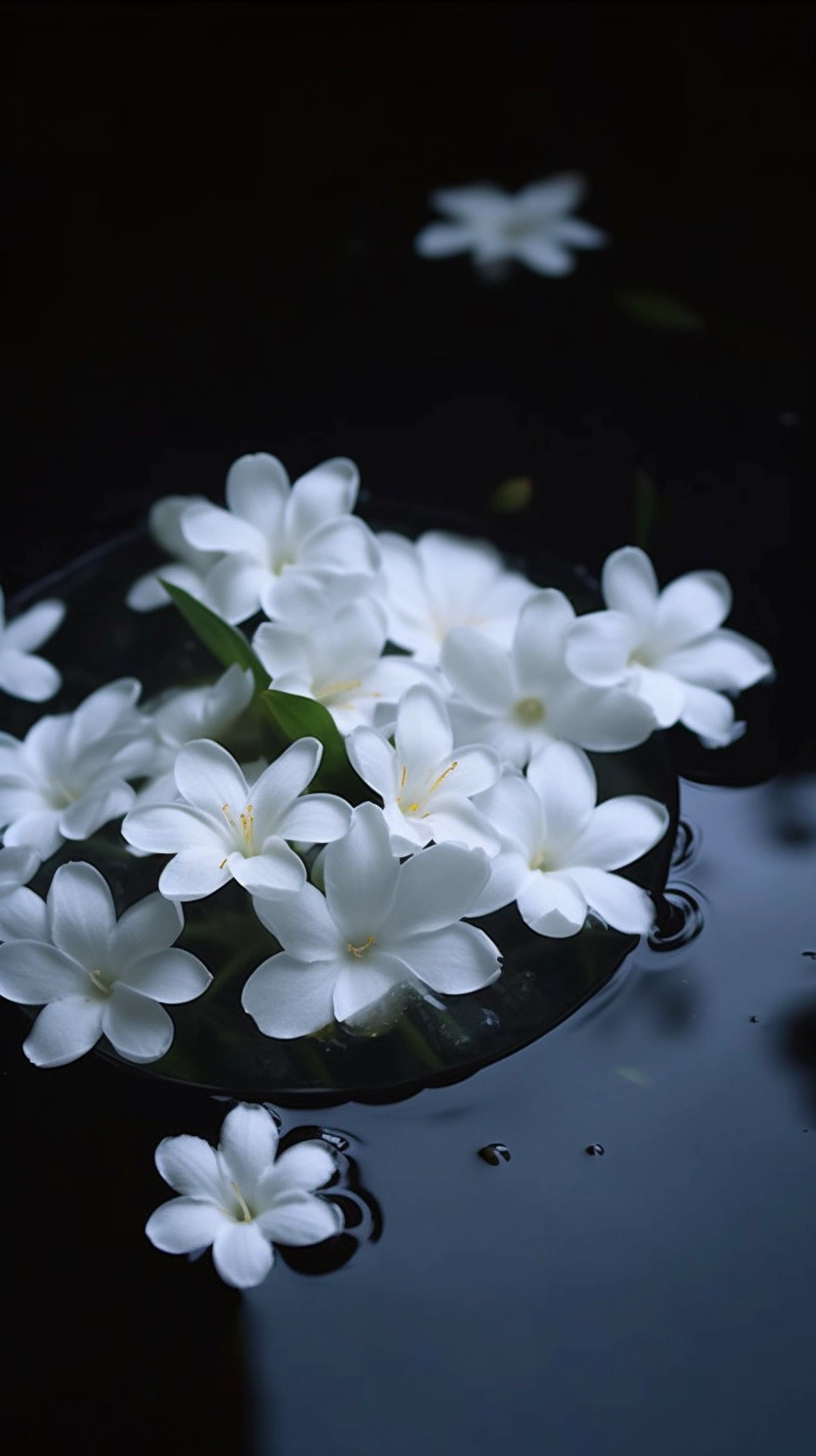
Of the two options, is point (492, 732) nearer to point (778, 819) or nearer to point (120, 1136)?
point (778, 819)

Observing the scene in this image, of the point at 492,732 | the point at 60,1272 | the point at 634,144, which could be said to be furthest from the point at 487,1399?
the point at 634,144

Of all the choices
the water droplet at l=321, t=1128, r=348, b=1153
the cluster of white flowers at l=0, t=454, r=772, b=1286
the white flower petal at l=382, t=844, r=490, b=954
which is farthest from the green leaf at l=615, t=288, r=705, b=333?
the water droplet at l=321, t=1128, r=348, b=1153

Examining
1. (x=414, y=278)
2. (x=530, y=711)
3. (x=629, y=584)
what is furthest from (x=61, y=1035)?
(x=414, y=278)

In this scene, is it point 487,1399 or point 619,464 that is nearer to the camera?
point 487,1399

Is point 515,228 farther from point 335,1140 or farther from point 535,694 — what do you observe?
point 335,1140

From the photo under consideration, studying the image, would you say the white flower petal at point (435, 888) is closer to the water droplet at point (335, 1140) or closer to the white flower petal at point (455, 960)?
the white flower petal at point (455, 960)

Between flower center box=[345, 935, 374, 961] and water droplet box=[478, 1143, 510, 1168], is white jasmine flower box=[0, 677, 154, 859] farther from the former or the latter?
water droplet box=[478, 1143, 510, 1168]

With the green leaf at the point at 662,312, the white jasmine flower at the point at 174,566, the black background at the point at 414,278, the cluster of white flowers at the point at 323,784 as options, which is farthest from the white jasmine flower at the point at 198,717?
the green leaf at the point at 662,312
